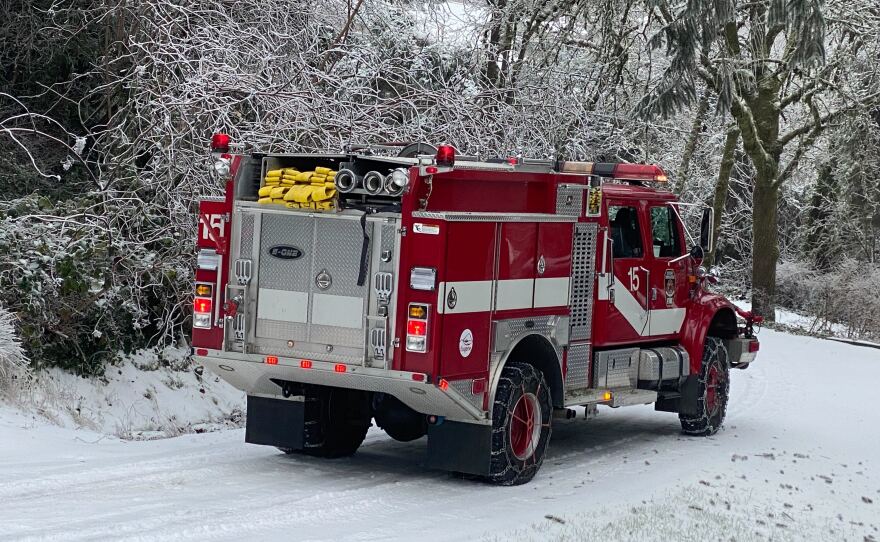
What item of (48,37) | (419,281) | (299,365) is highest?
(48,37)

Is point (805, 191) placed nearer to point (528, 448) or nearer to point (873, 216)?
point (873, 216)

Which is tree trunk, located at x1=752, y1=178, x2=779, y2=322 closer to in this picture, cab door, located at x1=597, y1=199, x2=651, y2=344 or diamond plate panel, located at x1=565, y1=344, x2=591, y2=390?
cab door, located at x1=597, y1=199, x2=651, y2=344

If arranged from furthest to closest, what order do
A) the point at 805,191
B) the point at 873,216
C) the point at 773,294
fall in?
1. the point at 805,191
2. the point at 873,216
3. the point at 773,294

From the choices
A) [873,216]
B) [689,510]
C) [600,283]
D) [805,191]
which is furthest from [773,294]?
[689,510]

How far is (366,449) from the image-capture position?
1112 centimetres

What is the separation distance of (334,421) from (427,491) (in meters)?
1.46

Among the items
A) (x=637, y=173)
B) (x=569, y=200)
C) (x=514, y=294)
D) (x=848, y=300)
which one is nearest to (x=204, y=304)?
(x=514, y=294)

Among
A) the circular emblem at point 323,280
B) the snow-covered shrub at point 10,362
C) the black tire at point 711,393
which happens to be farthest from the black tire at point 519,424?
the snow-covered shrub at point 10,362

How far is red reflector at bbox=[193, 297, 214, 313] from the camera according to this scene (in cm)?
926

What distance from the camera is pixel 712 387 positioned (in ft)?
42.1

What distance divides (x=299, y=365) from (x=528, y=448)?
2.03 metres

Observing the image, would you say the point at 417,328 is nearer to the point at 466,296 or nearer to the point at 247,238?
the point at 466,296

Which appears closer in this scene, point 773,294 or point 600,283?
point 600,283

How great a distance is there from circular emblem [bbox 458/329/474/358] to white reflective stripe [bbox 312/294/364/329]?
0.72 metres
